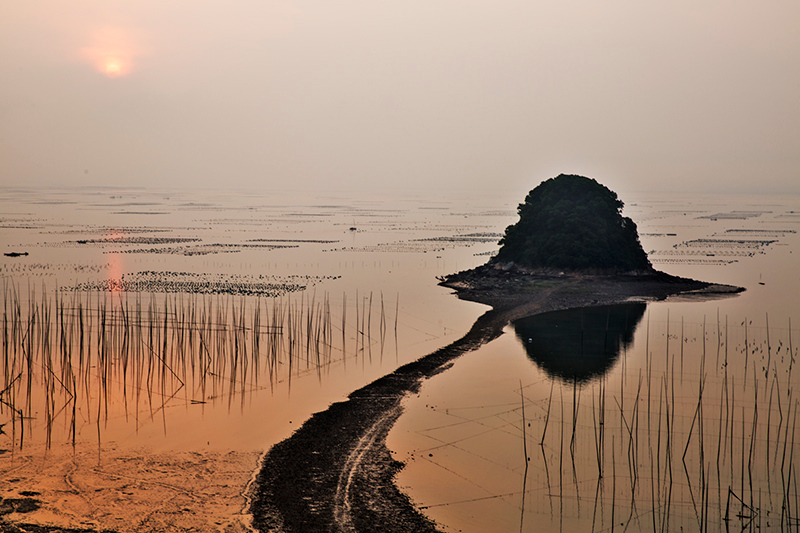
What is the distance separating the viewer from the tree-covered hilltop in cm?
4044

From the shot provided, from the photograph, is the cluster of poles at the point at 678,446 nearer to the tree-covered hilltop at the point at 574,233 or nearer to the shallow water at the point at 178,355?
the shallow water at the point at 178,355

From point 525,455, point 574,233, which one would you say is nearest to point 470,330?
point 525,455

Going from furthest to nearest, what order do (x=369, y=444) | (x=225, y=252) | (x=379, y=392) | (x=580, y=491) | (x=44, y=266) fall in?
(x=225, y=252) < (x=44, y=266) < (x=379, y=392) < (x=369, y=444) < (x=580, y=491)

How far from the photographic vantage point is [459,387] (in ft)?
66.4

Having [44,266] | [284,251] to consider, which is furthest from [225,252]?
[44,266]

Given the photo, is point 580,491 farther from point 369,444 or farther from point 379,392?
point 379,392

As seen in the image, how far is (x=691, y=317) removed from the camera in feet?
101

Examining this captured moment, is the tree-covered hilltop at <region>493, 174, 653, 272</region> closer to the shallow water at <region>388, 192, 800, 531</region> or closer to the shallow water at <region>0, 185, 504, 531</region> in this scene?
the shallow water at <region>0, 185, 504, 531</region>

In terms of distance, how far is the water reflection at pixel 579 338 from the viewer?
2270 centimetres

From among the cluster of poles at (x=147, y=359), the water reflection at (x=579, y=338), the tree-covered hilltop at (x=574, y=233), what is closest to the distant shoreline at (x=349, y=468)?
the water reflection at (x=579, y=338)

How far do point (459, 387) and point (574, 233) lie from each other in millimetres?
23274

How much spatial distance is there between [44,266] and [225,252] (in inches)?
581

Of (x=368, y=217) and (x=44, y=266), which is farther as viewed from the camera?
(x=368, y=217)

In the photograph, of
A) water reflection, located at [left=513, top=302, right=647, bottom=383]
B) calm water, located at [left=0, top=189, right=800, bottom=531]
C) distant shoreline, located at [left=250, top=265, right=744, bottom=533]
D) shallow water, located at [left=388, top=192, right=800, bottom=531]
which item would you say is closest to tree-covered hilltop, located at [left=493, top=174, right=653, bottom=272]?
calm water, located at [left=0, top=189, right=800, bottom=531]
